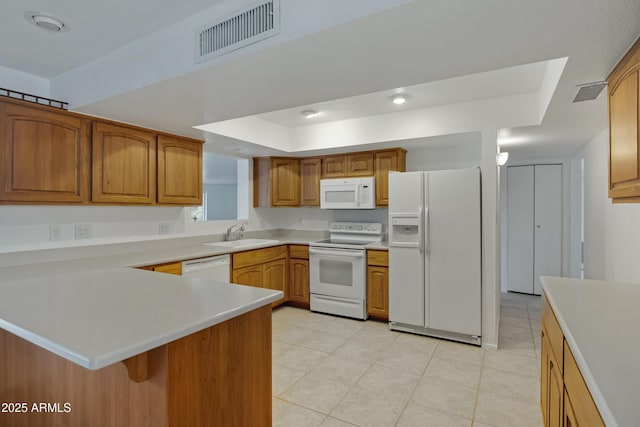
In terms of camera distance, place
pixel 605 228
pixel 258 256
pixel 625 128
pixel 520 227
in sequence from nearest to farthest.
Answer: pixel 625 128 < pixel 605 228 < pixel 258 256 < pixel 520 227

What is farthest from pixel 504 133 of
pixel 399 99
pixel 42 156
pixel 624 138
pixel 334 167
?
pixel 42 156

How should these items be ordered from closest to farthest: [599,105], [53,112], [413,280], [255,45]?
[255,45], [599,105], [53,112], [413,280]

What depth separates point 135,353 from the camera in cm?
89

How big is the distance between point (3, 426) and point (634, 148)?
3.42 metres

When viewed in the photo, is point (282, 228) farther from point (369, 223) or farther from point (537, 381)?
point (537, 381)

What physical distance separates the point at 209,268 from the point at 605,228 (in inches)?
149

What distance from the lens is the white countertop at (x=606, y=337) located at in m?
0.81

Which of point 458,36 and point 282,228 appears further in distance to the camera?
point 282,228

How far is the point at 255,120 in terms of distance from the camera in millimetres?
3725

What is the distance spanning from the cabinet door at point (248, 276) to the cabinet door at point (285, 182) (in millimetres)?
1056

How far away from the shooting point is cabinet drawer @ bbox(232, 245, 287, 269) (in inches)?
139

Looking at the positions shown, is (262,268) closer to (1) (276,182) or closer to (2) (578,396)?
(1) (276,182)

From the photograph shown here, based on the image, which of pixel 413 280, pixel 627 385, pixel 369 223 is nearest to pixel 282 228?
pixel 369 223

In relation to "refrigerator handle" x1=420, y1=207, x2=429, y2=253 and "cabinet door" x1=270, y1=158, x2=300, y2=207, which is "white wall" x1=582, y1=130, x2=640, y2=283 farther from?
"cabinet door" x1=270, y1=158, x2=300, y2=207
